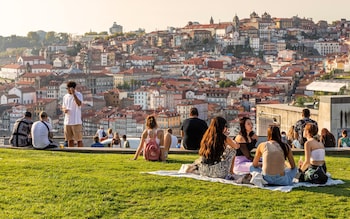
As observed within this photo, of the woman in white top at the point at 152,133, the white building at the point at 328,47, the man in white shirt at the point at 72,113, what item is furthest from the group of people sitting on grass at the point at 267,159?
the white building at the point at 328,47

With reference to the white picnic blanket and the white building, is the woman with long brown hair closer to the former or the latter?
the white picnic blanket

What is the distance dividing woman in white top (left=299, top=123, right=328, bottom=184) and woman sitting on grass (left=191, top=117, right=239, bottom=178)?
1.71ft

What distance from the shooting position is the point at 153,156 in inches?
248

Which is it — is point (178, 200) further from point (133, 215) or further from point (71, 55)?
point (71, 55)

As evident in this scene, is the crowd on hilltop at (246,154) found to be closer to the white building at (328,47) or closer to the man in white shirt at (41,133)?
the man in white shirt at (41,133)

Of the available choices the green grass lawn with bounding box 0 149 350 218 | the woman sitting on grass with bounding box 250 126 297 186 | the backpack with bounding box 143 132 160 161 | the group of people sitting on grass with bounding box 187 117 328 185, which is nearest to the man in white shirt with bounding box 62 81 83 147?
the backpack with bounding box 143 132 160 161

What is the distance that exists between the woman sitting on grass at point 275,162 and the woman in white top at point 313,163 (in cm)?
10

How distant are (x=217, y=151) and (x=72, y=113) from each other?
2817 millimetres

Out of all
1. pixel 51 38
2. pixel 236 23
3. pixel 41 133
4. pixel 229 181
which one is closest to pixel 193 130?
pixel 41 133

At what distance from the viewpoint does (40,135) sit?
7.19 meters

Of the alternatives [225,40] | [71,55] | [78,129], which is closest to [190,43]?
[225,40]

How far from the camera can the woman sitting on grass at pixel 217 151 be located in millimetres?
5254

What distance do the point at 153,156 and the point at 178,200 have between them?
1774 millimetres

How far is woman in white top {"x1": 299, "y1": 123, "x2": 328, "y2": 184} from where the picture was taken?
5148 millimetres
